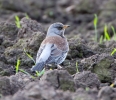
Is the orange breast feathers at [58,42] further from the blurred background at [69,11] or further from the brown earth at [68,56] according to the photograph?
the blurred background at [69,11]

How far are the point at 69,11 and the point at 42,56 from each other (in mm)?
7483

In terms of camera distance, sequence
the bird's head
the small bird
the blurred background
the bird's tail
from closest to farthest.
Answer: the bird's tail → the small bird → the bird's head → the blurred background

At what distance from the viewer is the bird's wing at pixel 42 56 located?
739 centimetres

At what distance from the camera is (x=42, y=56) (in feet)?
25.5

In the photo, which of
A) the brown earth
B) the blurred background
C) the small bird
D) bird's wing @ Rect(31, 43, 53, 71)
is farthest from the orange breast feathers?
the blurred background

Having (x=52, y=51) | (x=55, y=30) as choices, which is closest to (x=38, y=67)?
(x=52, y=51)

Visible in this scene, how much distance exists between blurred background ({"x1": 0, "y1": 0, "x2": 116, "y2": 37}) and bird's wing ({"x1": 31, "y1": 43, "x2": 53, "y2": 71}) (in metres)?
5.43

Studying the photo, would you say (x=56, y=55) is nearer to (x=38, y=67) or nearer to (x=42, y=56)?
(x=42, y=56)

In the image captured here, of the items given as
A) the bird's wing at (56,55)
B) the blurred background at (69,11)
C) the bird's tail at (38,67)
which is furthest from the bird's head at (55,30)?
the blurred background at (69,11)

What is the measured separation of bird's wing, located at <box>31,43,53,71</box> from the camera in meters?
7.39

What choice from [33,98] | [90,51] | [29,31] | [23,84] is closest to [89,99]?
[33,98]

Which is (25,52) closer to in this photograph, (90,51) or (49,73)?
(90,51)

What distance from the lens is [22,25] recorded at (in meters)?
9.56

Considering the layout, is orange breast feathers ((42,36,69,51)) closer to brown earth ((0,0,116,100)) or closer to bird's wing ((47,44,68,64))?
bird's wing ((47,44,68,64))
